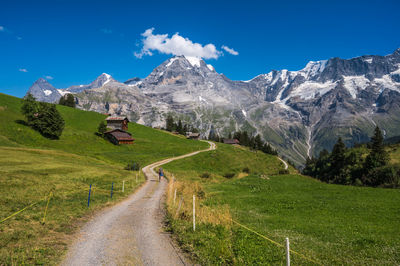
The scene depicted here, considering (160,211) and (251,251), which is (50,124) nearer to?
(160,211)

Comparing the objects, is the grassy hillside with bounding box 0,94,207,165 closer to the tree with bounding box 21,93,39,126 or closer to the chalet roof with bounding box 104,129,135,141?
the tree with bounding box 21,93,39,126

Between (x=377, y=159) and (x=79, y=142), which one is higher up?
(x=377, y=159)

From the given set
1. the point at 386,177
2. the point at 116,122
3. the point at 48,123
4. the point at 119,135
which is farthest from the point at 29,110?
the point at 386,177

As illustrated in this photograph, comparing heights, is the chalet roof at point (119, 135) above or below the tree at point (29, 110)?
below

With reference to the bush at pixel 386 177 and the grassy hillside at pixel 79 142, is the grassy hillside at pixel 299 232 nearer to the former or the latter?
the bush at pixel 386 177

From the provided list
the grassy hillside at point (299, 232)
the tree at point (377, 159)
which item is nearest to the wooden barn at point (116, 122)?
the tree at point (377, 159)

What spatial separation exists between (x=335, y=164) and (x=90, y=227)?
95502mm

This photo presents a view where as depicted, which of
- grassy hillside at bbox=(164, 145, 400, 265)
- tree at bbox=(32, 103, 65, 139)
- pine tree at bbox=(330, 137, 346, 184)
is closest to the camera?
grassy hillside at bbox=(164, 145, 400, 265)

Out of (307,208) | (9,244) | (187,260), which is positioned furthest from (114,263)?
(307,208)

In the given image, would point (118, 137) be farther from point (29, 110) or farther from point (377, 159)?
point (377, 159)

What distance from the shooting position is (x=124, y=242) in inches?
527

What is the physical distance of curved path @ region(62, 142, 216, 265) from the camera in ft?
36.3

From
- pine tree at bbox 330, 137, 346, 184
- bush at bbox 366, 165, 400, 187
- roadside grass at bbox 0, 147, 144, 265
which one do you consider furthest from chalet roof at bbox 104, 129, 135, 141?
bush at bbox 366, 165, 400, 187

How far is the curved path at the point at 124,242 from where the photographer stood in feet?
36.3
